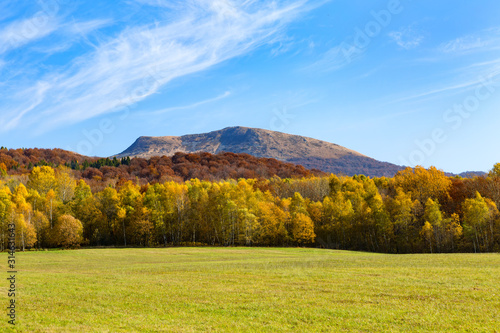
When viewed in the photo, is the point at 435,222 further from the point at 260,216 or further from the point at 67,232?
the point at 67,232

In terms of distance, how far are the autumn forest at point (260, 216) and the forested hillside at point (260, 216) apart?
0.82ft

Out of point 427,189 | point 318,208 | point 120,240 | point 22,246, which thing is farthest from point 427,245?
point 22,246

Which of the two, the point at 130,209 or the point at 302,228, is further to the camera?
the point at 130,209

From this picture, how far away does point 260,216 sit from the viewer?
96562 mm

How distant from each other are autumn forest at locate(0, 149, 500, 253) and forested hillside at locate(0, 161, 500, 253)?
0.25 m

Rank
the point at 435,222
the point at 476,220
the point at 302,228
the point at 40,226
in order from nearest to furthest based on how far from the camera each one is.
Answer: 1. the point at 476,220
2. the point at 435,222
3. the point at 40,226
4. the point at 302,228

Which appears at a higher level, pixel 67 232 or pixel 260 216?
pixel 260 216

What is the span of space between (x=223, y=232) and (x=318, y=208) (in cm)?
2638

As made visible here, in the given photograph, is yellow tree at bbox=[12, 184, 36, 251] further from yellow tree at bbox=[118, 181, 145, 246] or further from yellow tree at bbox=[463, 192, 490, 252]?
yellow tree at bbox=[463, 192, 490, 252]

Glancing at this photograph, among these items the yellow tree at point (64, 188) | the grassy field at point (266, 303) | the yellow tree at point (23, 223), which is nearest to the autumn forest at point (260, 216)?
the yellow tree at point (23, 223)

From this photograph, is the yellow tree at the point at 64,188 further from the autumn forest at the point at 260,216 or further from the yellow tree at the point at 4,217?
the yellow tree at the point at 4,217

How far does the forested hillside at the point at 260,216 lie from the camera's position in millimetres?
83312

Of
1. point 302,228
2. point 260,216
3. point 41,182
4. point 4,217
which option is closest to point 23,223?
point 4,217

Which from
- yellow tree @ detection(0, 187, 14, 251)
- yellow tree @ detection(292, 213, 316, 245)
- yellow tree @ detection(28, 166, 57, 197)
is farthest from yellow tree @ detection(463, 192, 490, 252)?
yellow tree @ detection(28, 166, 57, 197)
